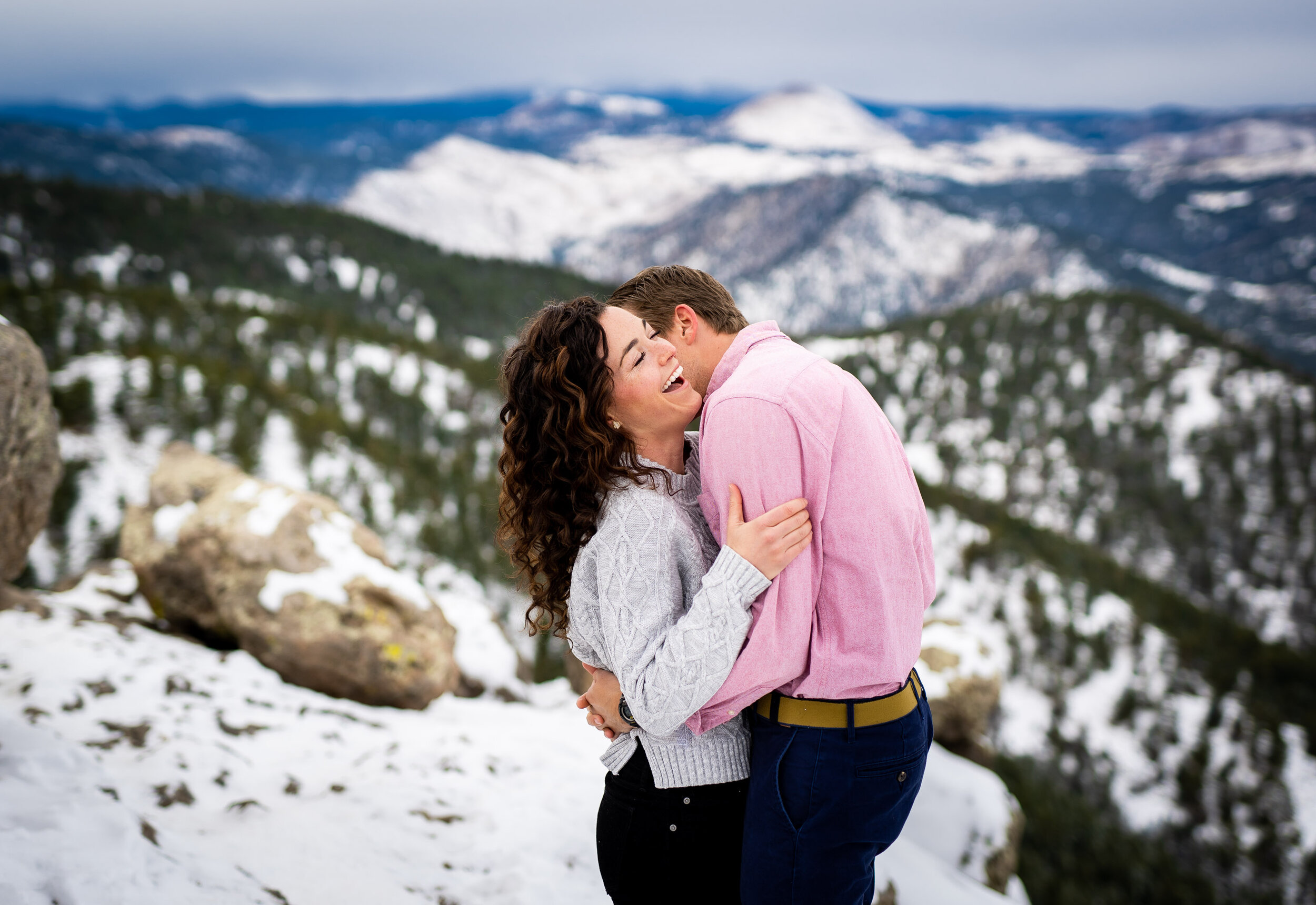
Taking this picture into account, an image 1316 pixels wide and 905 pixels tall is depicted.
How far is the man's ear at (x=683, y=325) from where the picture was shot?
2.42 m

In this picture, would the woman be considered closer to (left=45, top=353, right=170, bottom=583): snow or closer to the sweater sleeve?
the sweater sleeve

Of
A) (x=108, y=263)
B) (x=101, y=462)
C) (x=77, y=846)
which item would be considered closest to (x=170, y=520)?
(x=77, y=846)

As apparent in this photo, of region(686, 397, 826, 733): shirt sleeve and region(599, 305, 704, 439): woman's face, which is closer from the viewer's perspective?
region(686, 397, 826, 733): shirt sleeve

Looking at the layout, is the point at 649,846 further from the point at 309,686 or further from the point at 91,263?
the point at 91,263

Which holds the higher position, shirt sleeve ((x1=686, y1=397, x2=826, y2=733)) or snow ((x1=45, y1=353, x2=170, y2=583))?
shirt sleeve ((x1=686, y1=397, x2=826, y2=733))

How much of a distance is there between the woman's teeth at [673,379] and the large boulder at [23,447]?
209 inches

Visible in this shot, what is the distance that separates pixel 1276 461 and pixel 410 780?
78.4m

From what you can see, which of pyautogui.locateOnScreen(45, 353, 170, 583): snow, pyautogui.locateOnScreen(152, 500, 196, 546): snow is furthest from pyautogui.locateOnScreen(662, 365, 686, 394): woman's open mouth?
pyautogui.locateOnScreen(45, 353, 170, 583): snow

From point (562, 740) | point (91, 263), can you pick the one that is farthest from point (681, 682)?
point (91, 263)

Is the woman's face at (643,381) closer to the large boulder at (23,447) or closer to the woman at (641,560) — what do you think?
the woman at (641,560)

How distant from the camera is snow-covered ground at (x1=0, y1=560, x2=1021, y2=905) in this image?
289 cm

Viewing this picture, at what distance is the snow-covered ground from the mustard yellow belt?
2385 mm

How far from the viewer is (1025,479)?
6072 centimetres

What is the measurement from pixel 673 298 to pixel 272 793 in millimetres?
4157
